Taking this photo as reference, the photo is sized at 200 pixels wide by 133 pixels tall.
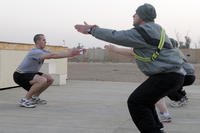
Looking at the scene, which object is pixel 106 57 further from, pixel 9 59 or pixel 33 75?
pixel 33 75

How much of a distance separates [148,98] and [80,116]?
3753 mm

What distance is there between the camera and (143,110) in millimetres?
6281

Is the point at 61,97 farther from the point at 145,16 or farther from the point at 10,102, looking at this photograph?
the point at 145,16

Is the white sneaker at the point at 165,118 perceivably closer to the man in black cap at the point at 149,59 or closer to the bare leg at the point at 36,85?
the bare leg at the point at 36,85

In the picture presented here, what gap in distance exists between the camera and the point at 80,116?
9891 millimetres

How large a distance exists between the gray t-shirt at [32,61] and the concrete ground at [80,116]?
0.75 metres

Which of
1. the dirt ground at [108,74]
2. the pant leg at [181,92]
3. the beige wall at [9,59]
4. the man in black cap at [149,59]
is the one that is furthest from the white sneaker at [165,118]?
the dirt ground at [108,74]

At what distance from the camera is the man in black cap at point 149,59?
618 centimetres

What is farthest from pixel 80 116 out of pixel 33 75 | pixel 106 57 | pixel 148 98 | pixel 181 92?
pixel 106 57

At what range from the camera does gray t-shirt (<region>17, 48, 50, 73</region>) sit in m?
10.9

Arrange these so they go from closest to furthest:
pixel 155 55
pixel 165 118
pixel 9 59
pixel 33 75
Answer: pixel 155 55, pixel 165 118, pixel 33 75, pixel 9 59

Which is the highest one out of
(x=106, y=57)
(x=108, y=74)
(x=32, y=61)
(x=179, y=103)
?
(x=32, y=61)

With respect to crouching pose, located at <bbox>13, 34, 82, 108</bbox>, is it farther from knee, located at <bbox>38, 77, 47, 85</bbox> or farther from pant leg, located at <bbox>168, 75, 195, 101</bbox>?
pant leg, located at <bbox>168, 75, 195, 101</bbox>

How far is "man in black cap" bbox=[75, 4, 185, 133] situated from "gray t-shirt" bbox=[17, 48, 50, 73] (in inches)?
187
